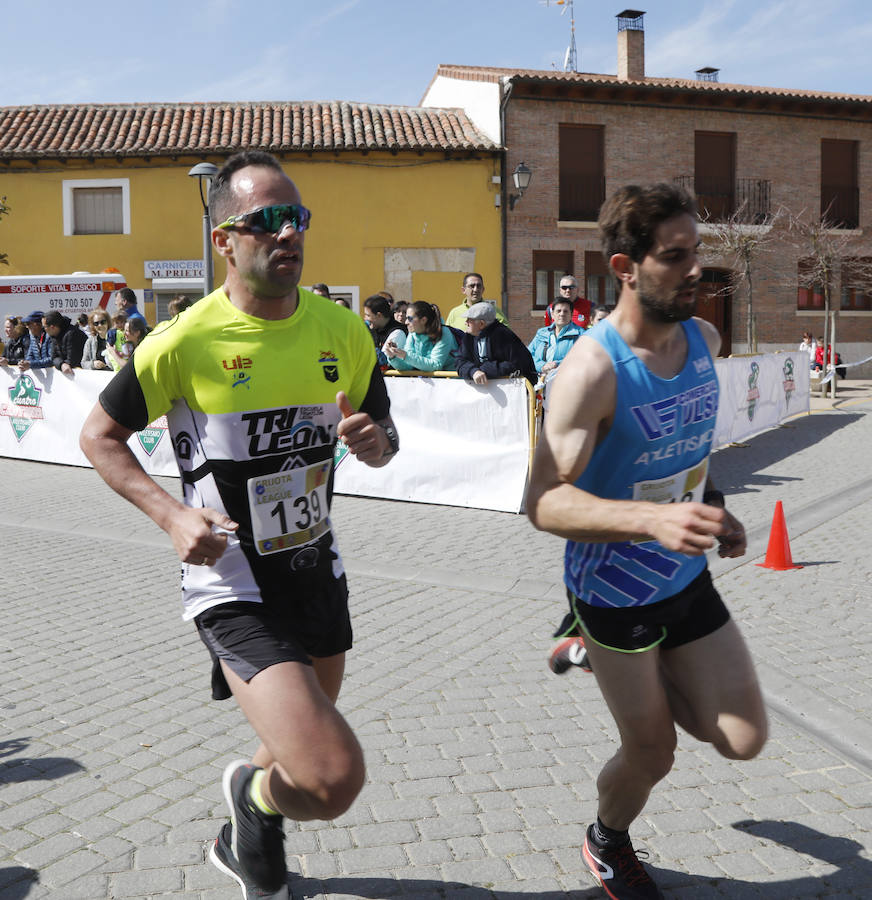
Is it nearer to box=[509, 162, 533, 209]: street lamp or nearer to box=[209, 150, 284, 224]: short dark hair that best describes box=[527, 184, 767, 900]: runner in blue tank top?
box=[209, 150, 284, 224]: short dark hair

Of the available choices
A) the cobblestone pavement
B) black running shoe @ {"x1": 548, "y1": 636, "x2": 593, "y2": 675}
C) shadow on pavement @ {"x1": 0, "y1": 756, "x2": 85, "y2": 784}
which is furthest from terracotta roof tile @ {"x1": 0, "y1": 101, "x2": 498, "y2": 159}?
black running shoe @ {"x1": 548, "y1": 636, "x2": 593, "y2": 675}

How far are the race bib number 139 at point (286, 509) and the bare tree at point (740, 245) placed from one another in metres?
26.3

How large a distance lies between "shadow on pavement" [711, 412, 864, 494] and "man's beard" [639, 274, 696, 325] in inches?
326

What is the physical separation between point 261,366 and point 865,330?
3338 cm

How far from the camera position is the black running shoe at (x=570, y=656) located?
3172mm

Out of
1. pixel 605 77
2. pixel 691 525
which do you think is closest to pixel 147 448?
pixel 691 525

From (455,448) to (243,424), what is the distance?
295 inches

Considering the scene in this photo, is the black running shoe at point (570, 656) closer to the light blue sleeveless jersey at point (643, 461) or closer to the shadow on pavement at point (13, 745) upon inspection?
the light blue sleeveless jersey at point (643, 461)

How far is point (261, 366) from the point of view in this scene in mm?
2762

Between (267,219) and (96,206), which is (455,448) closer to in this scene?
(267,219)

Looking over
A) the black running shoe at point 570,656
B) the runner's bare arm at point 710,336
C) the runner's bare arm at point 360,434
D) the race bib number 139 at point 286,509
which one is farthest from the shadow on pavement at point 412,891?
the runner's bare arm at point 710,336

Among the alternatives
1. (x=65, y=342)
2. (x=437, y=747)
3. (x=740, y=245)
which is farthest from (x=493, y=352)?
(x=740, y=245)

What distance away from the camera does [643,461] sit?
8.91ft

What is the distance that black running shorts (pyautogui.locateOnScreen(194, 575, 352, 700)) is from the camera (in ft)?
8.54
